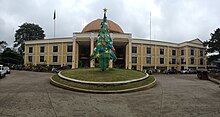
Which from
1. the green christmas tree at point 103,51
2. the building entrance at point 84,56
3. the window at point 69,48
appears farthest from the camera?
the building entrance at point 84,56

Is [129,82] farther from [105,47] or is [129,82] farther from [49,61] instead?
[49,61]

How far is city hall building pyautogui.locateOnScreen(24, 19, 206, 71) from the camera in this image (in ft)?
132

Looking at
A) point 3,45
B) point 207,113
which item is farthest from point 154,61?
point 3,45

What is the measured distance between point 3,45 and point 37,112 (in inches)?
2414

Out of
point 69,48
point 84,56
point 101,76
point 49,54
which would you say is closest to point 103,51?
point 101,76

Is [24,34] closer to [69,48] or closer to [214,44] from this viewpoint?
[69,48]

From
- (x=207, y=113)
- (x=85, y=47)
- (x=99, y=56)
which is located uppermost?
(x=85, y=47)

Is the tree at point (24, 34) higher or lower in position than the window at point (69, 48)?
higher

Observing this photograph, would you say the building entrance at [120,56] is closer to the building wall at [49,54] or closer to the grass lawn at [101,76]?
the building wall at [49,54]

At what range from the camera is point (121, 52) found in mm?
45219

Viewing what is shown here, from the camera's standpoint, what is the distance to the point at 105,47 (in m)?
16.8

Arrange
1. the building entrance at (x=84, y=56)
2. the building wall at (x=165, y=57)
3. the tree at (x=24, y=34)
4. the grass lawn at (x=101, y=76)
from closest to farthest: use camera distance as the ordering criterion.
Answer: the grass lawn at (x=101, y=76) → the building entrance at (x=84, y=56) → the building wall at (x=165, y=57) → the tree at (x=24, y=34)

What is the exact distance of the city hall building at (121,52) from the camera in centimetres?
4016

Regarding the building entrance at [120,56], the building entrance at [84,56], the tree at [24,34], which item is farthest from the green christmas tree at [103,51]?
the tree at [24,34]
